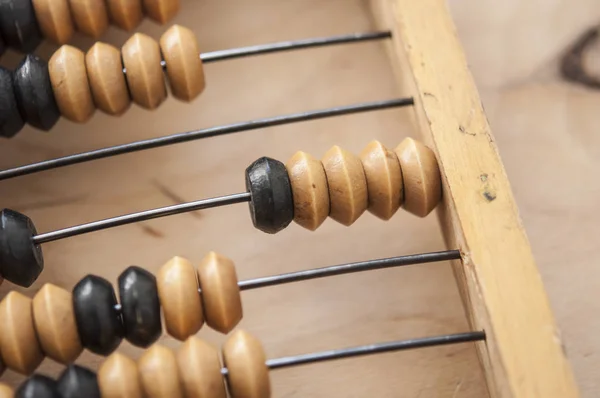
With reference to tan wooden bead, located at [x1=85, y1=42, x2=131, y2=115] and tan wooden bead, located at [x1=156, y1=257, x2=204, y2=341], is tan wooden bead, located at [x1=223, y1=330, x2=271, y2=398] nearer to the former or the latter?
tan wooden bead, located at [x1=156, y1=257, x2=204, y2=341]

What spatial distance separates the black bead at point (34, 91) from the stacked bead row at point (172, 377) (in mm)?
250

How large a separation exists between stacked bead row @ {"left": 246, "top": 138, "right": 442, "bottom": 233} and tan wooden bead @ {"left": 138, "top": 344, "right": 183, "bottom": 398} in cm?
14

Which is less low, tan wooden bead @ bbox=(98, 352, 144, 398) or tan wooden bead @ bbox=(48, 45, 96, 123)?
tan wooden bead @ bbox=(48, 45, 96, 123)

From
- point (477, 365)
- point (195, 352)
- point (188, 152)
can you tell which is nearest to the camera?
point (195, 352)

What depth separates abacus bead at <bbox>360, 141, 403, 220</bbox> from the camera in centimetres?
62

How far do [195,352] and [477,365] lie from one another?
10.8 inches

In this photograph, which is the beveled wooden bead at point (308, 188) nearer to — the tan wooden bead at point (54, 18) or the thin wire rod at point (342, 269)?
the thin wire rod at point (342, 269)

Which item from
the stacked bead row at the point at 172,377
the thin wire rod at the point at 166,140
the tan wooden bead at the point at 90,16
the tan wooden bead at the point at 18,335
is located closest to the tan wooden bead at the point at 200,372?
the stacked bead row at the point at 172,377

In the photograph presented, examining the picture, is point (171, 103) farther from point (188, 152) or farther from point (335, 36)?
point (335, 36)

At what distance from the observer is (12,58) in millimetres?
797

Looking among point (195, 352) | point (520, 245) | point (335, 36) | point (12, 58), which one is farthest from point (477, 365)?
point (12, 58)

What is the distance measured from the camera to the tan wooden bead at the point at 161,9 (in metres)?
0.73

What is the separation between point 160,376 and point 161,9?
38 cm

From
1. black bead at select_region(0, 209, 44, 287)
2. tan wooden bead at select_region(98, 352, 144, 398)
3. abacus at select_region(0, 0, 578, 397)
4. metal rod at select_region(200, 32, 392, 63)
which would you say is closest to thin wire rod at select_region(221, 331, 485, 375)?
abacus at select_region(0, 0, 578, 397)
